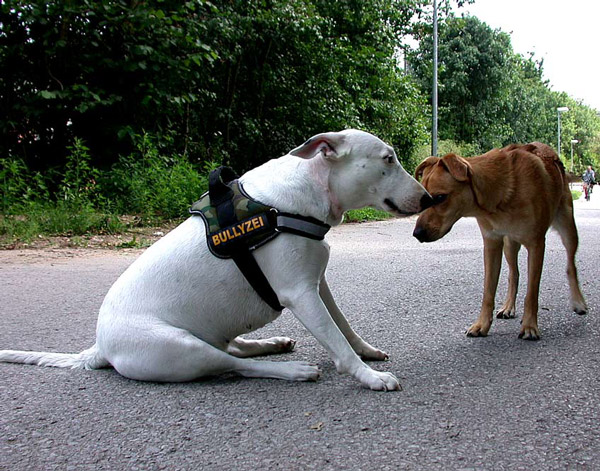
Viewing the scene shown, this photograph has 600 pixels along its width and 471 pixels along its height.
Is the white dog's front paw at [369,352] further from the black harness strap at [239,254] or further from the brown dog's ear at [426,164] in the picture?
the brown dog's ear at [426,164]

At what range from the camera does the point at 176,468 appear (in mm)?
1999

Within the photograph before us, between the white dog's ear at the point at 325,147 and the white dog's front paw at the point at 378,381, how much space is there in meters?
1.07

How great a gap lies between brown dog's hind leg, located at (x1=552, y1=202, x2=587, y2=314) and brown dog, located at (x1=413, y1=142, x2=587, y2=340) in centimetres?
41

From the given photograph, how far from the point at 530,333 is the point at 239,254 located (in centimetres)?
197

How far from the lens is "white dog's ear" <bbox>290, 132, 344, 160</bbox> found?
295 cm

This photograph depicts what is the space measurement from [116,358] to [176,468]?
39.7 inches

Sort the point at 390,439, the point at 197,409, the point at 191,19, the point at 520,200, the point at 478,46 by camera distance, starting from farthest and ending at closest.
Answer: the point at 478,46, the point at 191,19, the point at 520,200, the point at 197,409, the point at 390,439

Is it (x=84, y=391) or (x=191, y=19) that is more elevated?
(x=191, y=19)

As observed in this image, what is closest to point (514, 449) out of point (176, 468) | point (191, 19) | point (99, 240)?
point (176, 468)

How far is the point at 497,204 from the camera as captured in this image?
3818 millimetres

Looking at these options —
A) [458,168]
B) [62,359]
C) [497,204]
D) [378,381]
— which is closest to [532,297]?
[497,204]

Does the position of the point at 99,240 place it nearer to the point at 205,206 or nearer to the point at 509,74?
the point at 205,206

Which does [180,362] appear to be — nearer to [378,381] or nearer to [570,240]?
[378,381]

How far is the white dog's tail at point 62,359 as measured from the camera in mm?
3099
